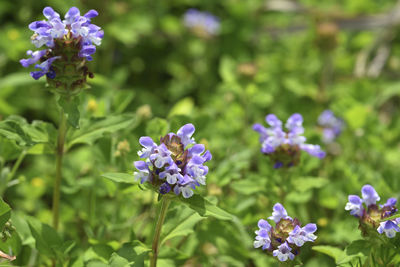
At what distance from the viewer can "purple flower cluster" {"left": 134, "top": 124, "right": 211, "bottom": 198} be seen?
168 cm

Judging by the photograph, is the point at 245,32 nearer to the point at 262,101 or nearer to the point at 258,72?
the point at 258,72

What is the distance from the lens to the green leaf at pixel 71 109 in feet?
6.29

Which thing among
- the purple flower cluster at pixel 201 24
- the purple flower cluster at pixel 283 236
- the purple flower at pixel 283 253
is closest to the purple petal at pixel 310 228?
the purple flower cluster at pixel 283 236

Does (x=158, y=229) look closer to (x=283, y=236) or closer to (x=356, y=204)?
(x=283, y=236)

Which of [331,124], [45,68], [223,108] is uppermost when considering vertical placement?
[223,108]

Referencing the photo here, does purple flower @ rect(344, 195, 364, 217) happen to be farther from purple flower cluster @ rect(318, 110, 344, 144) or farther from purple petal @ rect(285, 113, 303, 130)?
purple flower cluster @ rect(318, 110, 344, 144)

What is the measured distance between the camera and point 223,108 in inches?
148

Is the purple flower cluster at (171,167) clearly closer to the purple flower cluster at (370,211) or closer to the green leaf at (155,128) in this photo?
the green leaf at (155,128)

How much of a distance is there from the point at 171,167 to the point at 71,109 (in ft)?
1.87

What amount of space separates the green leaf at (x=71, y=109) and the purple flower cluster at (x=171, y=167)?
346mm

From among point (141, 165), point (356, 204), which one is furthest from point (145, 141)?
point (356, 204)

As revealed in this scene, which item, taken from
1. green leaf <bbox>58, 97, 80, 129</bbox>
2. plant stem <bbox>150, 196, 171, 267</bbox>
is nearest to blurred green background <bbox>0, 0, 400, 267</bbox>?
plant stem <bbox>150, 196, 171, 267</bbox>

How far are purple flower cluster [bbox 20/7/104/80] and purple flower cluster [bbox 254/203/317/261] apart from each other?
0.98m

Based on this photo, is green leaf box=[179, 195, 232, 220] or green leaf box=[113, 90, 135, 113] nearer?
green leaf box=[179, 195, 232, 220]
